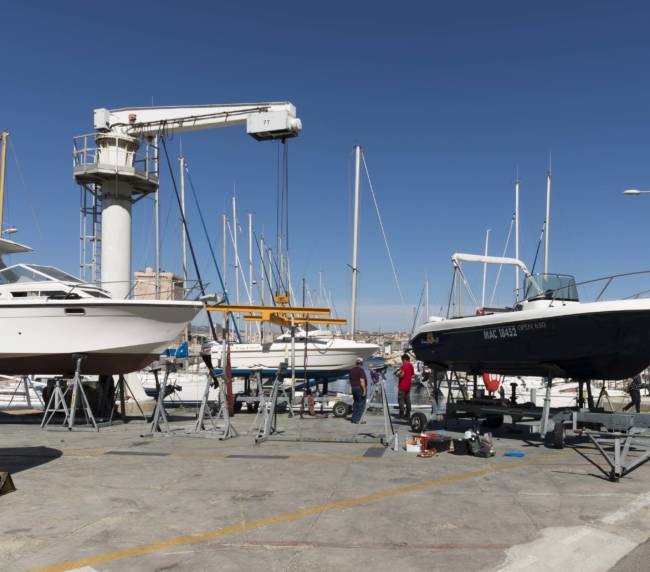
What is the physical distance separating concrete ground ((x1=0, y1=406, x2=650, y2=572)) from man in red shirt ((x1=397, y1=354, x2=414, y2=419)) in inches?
176

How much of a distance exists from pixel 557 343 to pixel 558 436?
1.76 meters

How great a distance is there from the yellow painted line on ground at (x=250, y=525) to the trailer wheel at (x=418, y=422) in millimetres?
4238

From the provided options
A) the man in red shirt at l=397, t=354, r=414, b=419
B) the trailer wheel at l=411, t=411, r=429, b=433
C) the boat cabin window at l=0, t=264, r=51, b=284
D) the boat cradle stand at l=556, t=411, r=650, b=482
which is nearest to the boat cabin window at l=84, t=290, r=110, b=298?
the boat cabin window at l=0, t=264, r=51, b=284

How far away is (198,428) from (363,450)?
3.95m

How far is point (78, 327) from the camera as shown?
14.6m

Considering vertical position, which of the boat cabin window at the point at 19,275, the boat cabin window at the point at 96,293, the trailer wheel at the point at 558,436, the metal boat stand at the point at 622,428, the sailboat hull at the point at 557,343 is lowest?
the trailer wheel at the point at 558,436

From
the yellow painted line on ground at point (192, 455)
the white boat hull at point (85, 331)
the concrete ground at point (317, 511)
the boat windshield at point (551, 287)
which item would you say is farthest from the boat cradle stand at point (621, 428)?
the white boat hull at point (85, 331)

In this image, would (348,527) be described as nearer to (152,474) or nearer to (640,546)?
(640,546)

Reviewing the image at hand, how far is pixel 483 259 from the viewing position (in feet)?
51.0

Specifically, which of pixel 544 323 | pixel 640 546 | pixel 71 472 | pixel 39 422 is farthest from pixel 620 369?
pixel 39 422

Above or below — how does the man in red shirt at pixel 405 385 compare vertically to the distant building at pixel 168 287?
below

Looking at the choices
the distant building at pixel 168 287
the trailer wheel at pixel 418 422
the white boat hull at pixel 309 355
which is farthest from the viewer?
the white boat hull at pixel 309 355

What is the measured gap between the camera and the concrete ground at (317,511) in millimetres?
4941

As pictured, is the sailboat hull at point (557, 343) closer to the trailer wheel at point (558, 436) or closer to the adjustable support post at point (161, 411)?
the trailer wheel at point (558, 436)
